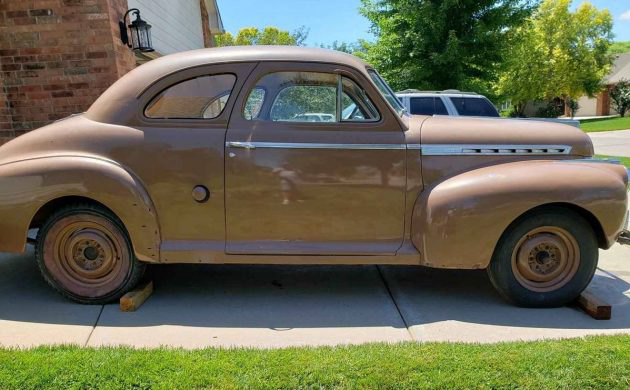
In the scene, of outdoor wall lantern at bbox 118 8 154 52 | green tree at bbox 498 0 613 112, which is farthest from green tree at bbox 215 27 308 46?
outdoor wall lantern at bbox 118 8 154 52

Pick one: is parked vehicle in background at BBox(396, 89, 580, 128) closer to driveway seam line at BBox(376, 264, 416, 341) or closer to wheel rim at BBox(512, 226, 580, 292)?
driveway seam line at BBox(376, 264, 416, 341)

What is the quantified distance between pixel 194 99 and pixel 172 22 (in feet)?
25.1

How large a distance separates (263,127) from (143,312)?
170cm

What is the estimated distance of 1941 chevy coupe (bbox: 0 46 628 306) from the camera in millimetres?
3596

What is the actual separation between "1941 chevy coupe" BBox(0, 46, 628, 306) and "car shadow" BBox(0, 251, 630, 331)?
0.85 feet

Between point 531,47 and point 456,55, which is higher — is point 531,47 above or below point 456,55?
above

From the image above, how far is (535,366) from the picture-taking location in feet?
8.92

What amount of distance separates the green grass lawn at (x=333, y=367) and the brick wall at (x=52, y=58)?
404 cm

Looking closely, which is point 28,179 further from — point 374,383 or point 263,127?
point 374,383

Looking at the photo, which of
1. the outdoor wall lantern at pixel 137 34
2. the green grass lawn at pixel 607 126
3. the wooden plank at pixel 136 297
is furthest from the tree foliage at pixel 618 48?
the wooden plank at pixel 136 297

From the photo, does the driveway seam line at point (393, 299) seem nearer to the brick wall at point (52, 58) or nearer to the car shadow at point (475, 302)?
the car shadow at point (475, 302)

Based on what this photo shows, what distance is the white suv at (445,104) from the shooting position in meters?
9.50

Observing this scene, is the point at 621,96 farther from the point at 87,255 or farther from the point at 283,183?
the point at 87,255

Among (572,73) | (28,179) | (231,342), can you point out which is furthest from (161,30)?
(572,73)
